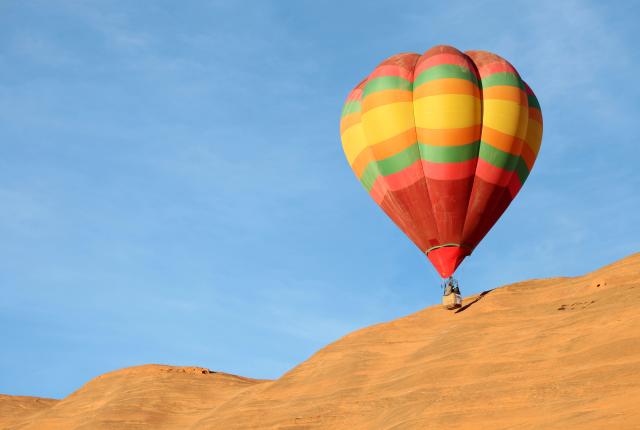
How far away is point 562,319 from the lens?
34625 mm

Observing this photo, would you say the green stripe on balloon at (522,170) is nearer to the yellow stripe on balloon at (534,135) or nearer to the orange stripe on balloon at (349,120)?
the yellow stripe on balloon at (534,135)

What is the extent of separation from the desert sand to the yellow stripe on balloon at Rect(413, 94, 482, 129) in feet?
22.0

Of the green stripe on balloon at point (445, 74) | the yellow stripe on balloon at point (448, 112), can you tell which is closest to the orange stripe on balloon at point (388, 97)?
the green stripe on balloon at point (445, 74)

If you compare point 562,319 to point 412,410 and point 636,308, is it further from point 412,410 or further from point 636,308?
point 412,410

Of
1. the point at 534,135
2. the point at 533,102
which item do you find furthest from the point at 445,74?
the point at 534,135

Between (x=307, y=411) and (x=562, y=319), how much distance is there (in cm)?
883

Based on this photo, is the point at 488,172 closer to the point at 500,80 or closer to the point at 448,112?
the point at 448,112

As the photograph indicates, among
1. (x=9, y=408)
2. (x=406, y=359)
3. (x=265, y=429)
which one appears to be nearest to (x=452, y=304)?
(x=406, y=359)

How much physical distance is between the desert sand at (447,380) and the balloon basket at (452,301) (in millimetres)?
508

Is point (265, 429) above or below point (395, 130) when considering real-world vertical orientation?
below

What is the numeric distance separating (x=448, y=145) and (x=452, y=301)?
5687 millimetres

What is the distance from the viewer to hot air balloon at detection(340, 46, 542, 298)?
3888 cm

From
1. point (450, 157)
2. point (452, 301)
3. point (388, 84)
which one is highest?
point (388, 84)

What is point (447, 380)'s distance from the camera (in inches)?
1267
